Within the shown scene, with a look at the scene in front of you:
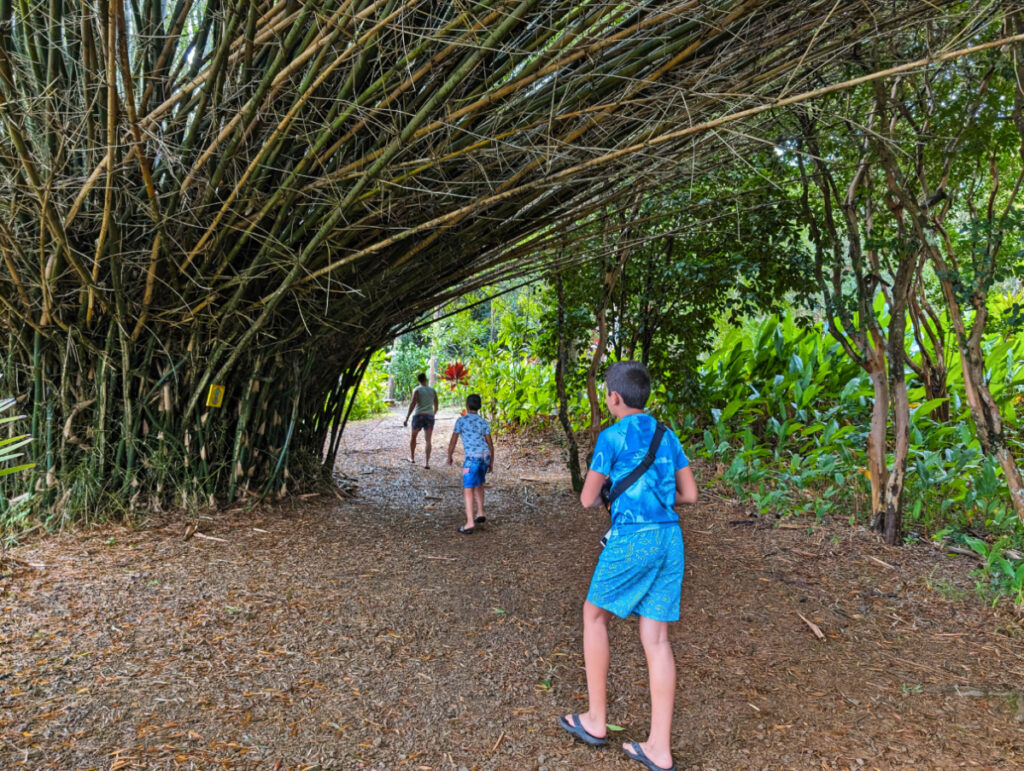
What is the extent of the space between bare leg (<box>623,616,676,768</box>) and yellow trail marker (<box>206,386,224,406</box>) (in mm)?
2826

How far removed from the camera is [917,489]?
12.7 ft

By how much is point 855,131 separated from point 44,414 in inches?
179

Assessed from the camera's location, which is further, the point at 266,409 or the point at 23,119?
the point at 266,409

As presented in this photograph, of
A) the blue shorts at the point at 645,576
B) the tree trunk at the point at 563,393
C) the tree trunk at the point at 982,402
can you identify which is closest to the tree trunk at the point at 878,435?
the tree trunk at the point at 982,402

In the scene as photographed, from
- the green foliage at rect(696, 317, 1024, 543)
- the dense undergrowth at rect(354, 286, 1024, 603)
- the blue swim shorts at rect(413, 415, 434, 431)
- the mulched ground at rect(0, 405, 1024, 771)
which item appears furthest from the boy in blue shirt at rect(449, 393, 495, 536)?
the blue swim shorts at rect(413, 415, 434, 431)

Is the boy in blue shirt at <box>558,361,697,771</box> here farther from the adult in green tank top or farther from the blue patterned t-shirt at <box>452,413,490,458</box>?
the adult in green tank top

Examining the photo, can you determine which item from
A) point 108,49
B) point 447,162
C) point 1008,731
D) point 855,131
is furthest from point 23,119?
point 1008,731

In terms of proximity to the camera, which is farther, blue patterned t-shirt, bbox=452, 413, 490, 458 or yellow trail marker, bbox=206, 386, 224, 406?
blue patterned t-shirt, bbox=452, 413, 490, 458

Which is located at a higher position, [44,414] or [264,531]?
[44,414]

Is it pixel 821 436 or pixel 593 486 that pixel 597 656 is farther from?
pixel 821 436

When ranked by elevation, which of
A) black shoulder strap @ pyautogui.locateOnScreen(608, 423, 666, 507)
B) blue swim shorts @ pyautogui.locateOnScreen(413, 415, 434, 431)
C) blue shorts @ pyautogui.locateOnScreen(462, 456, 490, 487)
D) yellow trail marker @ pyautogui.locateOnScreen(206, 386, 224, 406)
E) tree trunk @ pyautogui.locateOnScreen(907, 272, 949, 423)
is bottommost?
blue shorts @ pyautogui.locateOnScreen(462, 456, 490, 487)

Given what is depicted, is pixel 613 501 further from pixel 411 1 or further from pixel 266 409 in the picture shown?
pixel 266 409

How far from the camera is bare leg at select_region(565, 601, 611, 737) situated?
1710 millimetres

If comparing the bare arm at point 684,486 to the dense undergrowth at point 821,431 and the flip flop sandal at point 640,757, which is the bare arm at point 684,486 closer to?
the flip flop sandal at point 640,757
